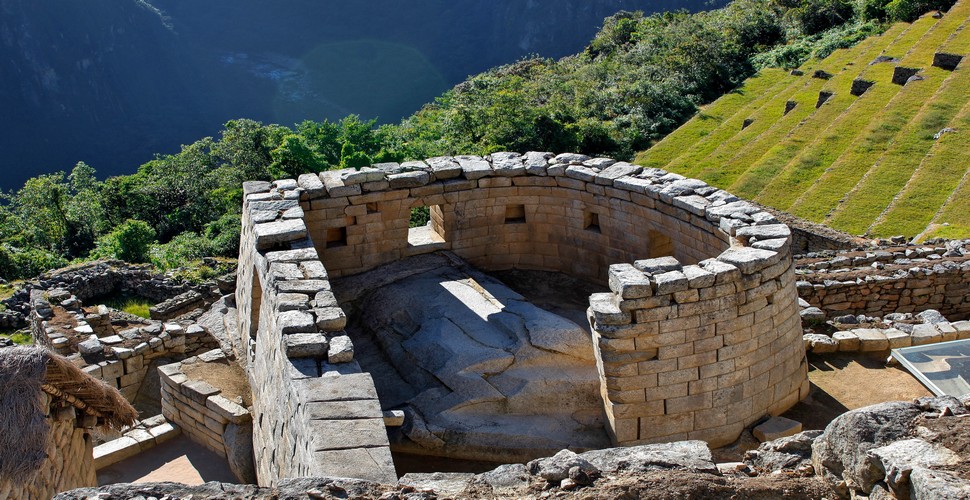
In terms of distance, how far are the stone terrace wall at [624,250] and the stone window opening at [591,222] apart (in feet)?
0.07

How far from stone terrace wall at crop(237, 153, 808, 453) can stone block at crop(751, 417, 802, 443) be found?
0.57 ft

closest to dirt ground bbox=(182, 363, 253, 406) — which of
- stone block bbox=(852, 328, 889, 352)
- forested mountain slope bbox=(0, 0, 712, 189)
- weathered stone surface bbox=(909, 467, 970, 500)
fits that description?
stone block bbox=(852, 328, 889, 352)

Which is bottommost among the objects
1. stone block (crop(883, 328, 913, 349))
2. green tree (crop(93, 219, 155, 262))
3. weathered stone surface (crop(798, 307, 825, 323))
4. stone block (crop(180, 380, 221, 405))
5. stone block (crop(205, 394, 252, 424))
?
green tree (crop(93, 219, 155, 262))

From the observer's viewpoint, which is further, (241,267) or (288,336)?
(241,267)

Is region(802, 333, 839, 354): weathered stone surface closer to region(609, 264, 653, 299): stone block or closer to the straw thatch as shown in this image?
region(609, 264, 653, 299): stone block

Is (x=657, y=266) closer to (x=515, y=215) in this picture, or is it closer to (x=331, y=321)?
(x=331, y=321)

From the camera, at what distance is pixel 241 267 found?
14562mm

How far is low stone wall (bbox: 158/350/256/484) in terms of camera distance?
37.7 ft

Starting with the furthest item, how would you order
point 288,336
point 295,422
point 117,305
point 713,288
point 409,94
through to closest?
1. point 409,94
2. point 117,305
3. point 713,288
4. point 288,336
5. point 295,422

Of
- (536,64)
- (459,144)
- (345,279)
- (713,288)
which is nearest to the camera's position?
(713,288)

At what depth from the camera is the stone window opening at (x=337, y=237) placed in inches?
552

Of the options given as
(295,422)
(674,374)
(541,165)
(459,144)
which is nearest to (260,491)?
(295,422)

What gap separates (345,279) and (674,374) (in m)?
5.55

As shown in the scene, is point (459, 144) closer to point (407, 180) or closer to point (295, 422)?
point (407, 180)
